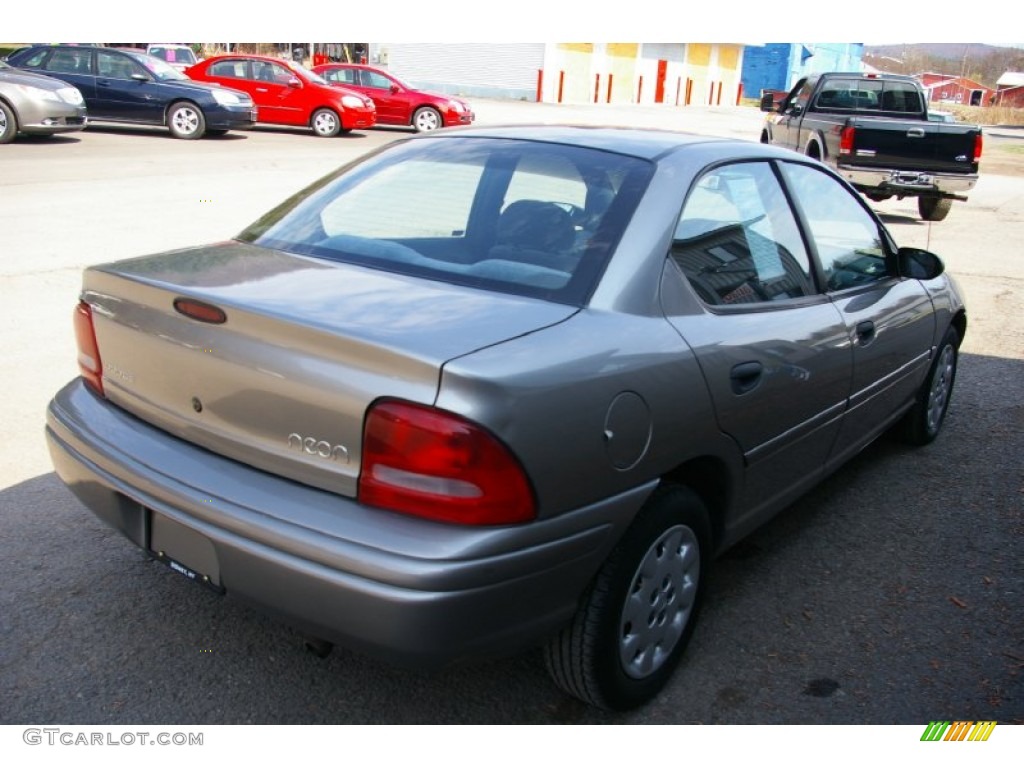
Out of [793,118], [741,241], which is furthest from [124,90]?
[741,241]

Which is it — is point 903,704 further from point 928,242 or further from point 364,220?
point 928,242

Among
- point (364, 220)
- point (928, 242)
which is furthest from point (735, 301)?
point (928, 242)

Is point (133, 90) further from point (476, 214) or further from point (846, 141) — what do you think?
point (476, 214)

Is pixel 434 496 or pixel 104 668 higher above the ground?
pixel 434 496

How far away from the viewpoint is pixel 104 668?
9.16 feet

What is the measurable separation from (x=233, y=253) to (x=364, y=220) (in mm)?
426

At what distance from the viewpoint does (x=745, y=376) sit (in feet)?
9.59

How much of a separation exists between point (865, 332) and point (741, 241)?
33.0 inches

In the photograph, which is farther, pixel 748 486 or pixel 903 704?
pixel 748 486

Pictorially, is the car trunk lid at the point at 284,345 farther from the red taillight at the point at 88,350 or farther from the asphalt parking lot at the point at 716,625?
the asphalt parking lot at the point at 716,625

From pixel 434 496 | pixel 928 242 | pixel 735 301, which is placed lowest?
pixel 928 242

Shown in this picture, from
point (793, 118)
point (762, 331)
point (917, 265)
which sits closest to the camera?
point (762, 331)

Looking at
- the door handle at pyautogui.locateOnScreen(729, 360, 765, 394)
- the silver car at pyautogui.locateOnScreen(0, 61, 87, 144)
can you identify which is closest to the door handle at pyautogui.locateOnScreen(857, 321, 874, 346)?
the door handle at pyautogui.locateOnScreen(729, 360, 765, 394)

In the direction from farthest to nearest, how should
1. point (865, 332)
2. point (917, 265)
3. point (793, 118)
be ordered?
1. point (793, 118)
2. point (917, 265)
3. point (865, 332)
